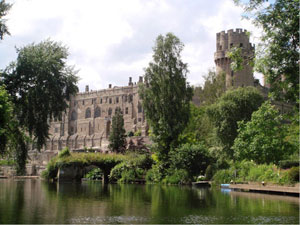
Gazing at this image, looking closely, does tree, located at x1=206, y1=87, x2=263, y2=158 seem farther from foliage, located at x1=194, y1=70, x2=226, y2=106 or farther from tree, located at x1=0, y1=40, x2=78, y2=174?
tree, located at x1=0, y1=40, x2=78, y2=174

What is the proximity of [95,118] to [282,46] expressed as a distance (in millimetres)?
83415

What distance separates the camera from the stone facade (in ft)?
274

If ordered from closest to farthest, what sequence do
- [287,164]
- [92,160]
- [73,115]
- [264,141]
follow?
[287,164] < [264,141] < [92,160] < [73,115]

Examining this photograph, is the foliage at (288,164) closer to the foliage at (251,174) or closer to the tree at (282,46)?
the foliage at (251,174)

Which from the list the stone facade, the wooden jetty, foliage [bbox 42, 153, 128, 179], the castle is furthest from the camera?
the stone facade

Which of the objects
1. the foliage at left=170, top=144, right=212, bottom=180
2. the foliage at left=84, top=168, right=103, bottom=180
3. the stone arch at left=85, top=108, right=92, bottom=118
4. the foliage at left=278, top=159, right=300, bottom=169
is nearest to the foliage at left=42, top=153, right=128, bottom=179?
the foliage at left=84, top=168, right=103, bottom=180

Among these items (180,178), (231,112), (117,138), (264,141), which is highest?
(231,112)

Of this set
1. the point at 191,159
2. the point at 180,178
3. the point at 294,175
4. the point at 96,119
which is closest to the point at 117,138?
the point at 180,178

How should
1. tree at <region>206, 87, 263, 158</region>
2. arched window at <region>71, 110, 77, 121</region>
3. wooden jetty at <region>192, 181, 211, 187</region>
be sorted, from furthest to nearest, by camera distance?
arched window at <region>71, 110, 77, 121</region>, tree at <region>206, 87, 263, 158</region>, wooden jetty at <region>192, 181, 211, 187</region>

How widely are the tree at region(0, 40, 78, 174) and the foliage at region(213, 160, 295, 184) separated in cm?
1413

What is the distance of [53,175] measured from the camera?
48.2m

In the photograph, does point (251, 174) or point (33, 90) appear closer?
point (33, 90)

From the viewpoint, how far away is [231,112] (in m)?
36.9

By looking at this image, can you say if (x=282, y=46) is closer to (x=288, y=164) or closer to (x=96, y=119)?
(x=288, y=164)
